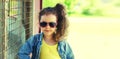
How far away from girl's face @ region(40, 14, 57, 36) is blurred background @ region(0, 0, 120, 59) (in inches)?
10.7

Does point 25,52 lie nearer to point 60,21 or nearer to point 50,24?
point 50,24

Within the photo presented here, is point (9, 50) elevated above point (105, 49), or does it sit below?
above

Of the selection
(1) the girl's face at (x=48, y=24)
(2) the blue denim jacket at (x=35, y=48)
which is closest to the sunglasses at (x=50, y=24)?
(1) the girl's face at (x=48, y=24)

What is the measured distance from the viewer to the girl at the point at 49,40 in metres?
2.87

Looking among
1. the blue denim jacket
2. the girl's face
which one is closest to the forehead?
the girl's face

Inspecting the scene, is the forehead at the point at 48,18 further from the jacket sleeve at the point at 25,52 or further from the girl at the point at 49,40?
the jacket sleeve at the point at 25,52

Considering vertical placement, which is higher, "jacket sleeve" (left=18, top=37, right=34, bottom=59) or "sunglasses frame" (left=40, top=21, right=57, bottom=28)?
"sunglasses frame" (left=40, top=21, right=57, bottom=28)

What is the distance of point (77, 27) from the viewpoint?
14.1 m

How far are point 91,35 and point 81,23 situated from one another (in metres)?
1.94

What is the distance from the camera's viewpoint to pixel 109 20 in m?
15.4

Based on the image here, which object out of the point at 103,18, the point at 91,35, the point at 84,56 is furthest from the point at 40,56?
the point at 103,18

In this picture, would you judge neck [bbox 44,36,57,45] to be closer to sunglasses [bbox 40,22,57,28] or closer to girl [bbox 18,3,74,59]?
girl [bbox 18,3,74,59]

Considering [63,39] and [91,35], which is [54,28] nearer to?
[63,39]

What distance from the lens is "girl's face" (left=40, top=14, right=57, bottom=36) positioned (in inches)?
113
